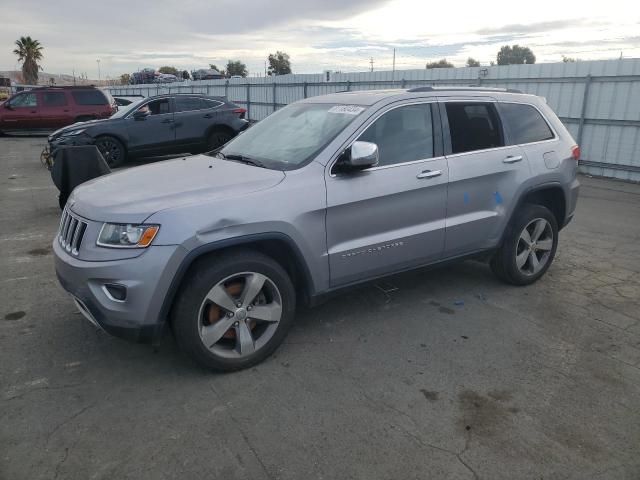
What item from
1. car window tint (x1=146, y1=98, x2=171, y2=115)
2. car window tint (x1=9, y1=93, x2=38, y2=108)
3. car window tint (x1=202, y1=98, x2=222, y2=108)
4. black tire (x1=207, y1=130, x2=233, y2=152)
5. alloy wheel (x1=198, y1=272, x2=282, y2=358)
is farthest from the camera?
car window tint (x1=9, y1=93, x2=38, y2=108)

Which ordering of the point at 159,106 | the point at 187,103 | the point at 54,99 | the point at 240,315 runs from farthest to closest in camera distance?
the point at 54,99 → the point at 187,103 → the point at 159,106 → the point at 240,315

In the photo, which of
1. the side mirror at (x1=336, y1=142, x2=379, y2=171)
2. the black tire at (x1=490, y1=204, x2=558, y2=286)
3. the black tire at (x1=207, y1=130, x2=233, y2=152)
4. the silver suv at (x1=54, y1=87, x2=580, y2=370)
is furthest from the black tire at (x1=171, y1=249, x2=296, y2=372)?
the black tire at (x1=207, y1=130, x2=233, y2=152)

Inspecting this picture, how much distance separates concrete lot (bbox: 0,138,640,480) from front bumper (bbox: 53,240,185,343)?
45 centimetres

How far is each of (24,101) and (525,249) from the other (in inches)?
A: 748

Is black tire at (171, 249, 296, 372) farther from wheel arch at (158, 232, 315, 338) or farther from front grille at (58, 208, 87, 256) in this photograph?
front grille at (58, 208, 87, 256)

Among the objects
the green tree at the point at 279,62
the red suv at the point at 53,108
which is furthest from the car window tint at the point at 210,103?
the green tree at the point at 279,62

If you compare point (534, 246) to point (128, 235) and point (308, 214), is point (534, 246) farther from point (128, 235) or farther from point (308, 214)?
point (128, 235)

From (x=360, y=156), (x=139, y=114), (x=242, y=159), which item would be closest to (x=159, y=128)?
(x=139, y=114)

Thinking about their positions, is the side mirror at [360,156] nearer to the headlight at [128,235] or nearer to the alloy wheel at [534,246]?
the headlight at [128,235]

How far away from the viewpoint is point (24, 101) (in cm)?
1833

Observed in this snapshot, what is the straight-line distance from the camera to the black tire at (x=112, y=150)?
1138 cm

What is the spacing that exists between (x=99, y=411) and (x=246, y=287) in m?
1.10

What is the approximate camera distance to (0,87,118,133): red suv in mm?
17500

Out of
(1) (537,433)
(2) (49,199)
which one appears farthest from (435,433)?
(2) (49,199)
